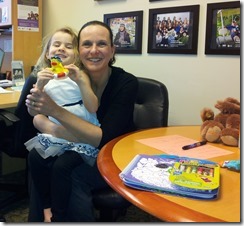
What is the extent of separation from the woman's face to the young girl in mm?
66

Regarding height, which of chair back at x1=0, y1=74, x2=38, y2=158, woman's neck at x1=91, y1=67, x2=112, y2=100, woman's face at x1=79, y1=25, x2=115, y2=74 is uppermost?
woman's face at x1=79, y1=25, x2=115, y2=74

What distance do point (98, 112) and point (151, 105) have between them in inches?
15.0

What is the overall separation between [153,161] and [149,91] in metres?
0.90

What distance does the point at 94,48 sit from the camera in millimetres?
1464

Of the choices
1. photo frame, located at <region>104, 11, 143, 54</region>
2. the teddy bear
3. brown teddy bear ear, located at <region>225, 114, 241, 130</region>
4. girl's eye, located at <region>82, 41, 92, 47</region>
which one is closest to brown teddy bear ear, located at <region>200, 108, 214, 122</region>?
the teddy bear

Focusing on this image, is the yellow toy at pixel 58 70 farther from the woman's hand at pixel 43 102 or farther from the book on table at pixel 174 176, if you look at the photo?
the book on table at pixel 174 176

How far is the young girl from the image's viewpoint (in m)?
1.33

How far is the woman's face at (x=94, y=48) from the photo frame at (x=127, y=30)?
2.52ft

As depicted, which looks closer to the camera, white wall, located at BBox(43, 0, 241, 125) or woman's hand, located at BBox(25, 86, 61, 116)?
woman's hand, located at BBox(25, 86, 61, 116)

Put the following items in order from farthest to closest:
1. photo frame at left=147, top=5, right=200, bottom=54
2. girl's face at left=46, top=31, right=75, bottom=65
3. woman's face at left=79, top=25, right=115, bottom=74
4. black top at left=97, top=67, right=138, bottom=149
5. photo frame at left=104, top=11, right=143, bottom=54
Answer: photo frame at left=104, top=11, right=143, bottom=54 < photo frame at left=147, top=5, right=200, bottom=54 < girl's face at left=46, top=31, right=75, bottom=65 < woman's face at left=79, top=25, right=115, bottom=74 < black top at left=97, top=67, right=138, bottom=149

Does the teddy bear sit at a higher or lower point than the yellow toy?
lower

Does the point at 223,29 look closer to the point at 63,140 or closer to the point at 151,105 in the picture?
the point at 151,105

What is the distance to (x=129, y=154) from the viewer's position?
3.47 feet

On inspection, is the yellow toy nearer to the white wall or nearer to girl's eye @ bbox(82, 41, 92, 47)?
girl's eye @ bbox(82, 41, 92, 47)
